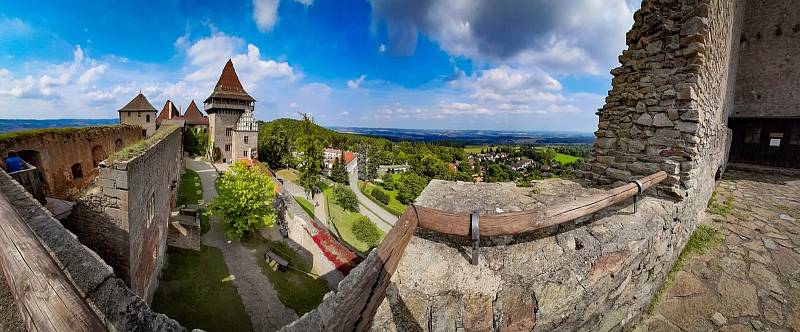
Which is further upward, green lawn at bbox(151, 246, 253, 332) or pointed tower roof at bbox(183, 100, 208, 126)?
pointed tower roof at bbox(183, 100, 208, 126)

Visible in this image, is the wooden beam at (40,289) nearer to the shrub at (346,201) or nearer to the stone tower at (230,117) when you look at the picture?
the shrub at (346,201)

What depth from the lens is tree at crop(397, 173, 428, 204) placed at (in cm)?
4959

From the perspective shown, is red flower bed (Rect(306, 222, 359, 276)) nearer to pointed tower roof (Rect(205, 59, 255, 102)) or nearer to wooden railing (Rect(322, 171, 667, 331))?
wooden railing (Rect(322, 171, 667, 331))

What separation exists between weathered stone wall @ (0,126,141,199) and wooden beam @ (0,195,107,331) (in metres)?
13.0

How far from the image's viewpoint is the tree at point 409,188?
49594 mm

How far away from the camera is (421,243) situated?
2092mm

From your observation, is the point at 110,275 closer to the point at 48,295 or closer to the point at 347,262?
the point at 48,295

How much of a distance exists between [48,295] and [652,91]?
6.31 meters

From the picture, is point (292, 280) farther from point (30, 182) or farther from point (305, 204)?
point (305, 204)

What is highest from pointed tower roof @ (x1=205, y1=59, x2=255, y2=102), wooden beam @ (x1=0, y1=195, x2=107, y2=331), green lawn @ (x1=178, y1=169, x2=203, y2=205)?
pointed tower roof @ (x1=205, y1=59, x2=255, y2=102)

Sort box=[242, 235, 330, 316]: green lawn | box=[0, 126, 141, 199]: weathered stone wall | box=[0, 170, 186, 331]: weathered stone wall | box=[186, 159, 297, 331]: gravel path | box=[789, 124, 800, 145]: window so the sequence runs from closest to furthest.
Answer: box=[0, 170, 186, 331]: weathered stone wall → box=[789, 124, 800, 145]: window → box=[0, 126, 141, 199]: weathered stone wall → box=[186, 159, 297, 331]: gravel path → box=[242, 235, 330, 316]: green lawn

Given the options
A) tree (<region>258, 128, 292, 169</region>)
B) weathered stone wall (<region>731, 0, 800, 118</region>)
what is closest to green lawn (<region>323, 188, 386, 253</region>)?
tree (<region>258, 128, 292, 169</region>)

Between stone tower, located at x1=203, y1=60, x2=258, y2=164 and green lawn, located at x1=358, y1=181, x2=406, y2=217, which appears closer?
stone tower, located at x1=203, y1=60, x2=258, y2=164

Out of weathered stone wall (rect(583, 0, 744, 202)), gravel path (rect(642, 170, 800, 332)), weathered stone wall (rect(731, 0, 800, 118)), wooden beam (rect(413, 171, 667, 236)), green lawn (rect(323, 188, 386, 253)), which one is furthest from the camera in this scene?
green lawn (rect(323, 188, 386, 253))
